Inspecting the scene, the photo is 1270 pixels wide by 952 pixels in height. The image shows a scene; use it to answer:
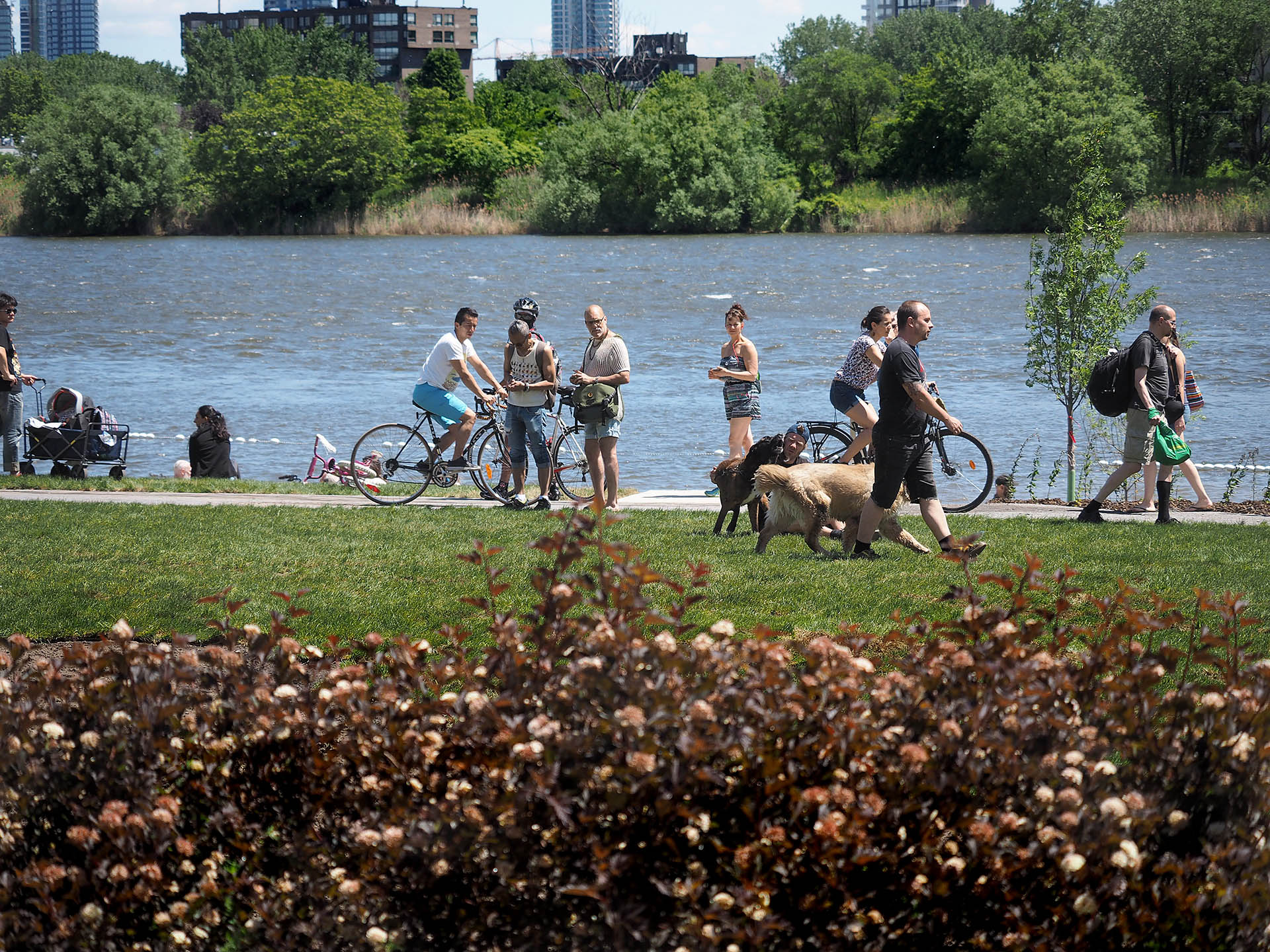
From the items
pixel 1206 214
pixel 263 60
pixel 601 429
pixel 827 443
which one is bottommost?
pixel 827 443

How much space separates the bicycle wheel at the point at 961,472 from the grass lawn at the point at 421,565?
76cm

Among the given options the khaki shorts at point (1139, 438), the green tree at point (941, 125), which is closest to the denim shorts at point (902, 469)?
the khaki shorts at point (1139, 438)

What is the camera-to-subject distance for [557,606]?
347 centimetres

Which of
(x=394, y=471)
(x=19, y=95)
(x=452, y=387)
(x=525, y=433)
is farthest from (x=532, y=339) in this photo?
(x=19, y=95)

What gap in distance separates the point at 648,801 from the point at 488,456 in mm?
9155

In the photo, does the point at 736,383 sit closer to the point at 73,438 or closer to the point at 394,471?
the point at 394,471

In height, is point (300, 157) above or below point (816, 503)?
above

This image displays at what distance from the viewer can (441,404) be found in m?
11.9

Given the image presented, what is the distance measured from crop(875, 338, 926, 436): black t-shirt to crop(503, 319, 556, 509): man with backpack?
140 inches

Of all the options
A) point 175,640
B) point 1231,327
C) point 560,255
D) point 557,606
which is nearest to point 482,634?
point 175,640

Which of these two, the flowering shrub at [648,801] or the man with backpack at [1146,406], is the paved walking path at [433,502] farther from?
the flowering shrub at [648,801]

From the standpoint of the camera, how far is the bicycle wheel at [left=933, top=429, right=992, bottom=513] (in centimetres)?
1143

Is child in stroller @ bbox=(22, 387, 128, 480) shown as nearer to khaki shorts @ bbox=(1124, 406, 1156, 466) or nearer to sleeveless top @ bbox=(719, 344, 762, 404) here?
sleeveless top @ bbox=(719, 344, 762, 404)

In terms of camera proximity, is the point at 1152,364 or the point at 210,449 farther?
the point at 210,449
